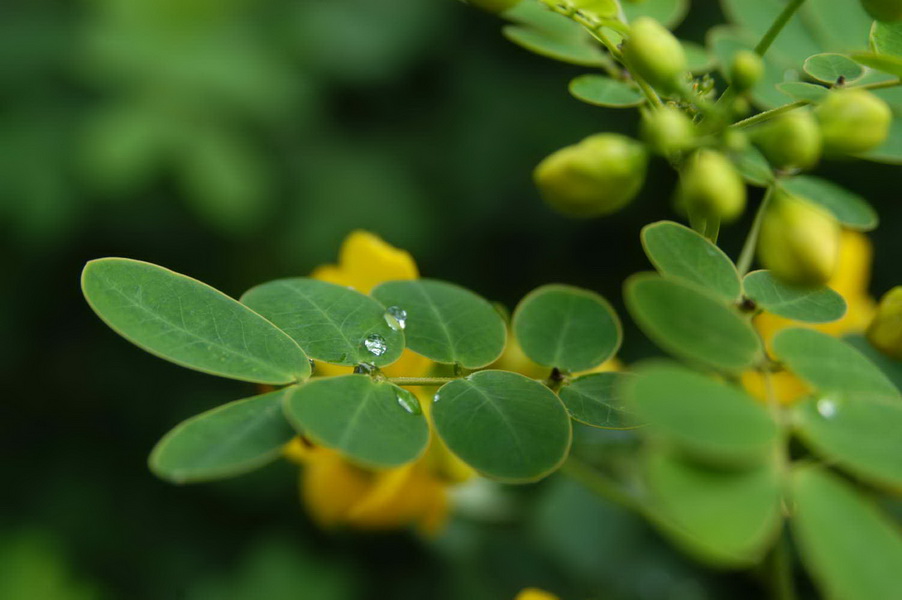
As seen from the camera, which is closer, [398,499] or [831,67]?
[831,67]

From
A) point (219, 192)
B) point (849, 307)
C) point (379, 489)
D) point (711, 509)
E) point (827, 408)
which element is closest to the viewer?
point (711, 509)

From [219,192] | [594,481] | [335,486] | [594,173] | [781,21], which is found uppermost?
[781,21]

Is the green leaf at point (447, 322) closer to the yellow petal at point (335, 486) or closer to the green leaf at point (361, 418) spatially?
the green leaf at point (361, 418)

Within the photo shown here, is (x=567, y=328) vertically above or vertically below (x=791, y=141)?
below

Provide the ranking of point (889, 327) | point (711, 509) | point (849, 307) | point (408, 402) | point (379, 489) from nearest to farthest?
point (711, 509) < point (408, 402) < point (889, 327) < point (849, 307) < point (379, 489)

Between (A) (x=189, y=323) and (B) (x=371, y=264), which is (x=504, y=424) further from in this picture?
(B) (x=371, y=264)

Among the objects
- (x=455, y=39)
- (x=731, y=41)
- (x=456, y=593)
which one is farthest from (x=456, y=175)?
(x=731, y=41)

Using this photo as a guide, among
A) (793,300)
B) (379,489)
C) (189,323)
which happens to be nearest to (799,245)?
(793,300)
